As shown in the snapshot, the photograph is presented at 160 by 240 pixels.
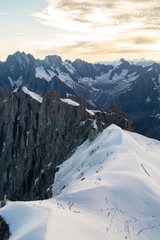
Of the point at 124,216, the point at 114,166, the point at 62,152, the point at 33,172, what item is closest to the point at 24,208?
the point at 124,216

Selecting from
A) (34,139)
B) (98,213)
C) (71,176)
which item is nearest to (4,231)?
(98,213)

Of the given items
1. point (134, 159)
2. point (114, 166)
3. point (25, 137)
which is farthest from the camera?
point (25, 137)

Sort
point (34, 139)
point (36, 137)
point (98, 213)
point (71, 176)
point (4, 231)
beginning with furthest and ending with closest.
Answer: point (34, 139), point (36, 137), point (71, 176), point (98, 213), point (4, 231)

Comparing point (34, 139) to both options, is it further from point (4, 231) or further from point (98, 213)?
point (4, 231)

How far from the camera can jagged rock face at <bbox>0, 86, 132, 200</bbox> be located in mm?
71250

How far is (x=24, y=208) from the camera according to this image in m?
20.0

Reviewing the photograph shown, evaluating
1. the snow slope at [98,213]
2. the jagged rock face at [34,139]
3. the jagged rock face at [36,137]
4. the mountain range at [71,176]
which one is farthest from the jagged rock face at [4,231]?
the jagged rock face at [34,139]

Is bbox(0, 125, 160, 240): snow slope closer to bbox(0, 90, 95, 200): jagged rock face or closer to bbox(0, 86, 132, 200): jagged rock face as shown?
bbox(0, 86, 132, 200): jagged rock face

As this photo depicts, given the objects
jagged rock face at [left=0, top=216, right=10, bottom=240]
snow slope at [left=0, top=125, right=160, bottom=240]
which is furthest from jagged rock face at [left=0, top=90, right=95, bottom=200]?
jagged rock face at [left=0, top=216, right=10, bottom=240]

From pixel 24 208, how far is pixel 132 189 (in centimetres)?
1249

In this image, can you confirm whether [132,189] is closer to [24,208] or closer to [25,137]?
[24,208]

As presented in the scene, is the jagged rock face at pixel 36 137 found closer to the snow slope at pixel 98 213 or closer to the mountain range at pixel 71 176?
the mountain range at pixel 71 176

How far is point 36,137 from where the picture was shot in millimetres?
97000

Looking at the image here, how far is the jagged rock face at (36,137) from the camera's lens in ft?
234
